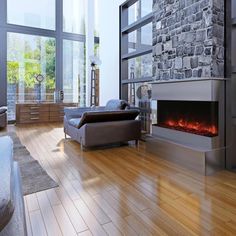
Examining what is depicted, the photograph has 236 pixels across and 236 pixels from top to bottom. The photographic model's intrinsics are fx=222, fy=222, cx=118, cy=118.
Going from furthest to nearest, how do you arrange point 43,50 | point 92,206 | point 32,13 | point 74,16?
point 74,16, point 43,50, point 32,13, point 92,206

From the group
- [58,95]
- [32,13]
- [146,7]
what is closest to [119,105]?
[146,7]

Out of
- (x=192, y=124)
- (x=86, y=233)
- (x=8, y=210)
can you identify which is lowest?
(x=86, y=233)

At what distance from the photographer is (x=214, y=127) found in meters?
2.94

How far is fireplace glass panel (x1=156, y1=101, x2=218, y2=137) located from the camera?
2.94m

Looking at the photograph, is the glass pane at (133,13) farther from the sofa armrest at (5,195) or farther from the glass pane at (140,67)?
the sofa armrest at (5,195)

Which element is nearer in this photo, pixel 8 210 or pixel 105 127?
pixel 8 210

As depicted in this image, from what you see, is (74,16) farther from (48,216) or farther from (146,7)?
(48,216)

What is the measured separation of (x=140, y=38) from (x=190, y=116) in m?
2.57

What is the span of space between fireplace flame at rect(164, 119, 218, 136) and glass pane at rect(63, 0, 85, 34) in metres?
5.90

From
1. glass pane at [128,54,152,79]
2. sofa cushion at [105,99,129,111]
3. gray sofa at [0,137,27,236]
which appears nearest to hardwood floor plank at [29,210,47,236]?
gray sofa at [0,137,27,236]

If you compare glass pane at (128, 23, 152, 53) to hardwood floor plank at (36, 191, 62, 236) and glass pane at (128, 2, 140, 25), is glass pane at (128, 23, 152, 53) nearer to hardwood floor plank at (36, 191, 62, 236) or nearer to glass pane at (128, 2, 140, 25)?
glass pane at (128, 2, 140, 25)

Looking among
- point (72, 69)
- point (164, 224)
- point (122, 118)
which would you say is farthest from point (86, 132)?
point (72, 69)

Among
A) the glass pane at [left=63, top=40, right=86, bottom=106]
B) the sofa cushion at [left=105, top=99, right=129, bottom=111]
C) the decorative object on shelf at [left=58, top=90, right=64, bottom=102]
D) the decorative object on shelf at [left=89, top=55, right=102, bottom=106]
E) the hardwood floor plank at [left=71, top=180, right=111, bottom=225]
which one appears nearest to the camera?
the hardwood floor plank at [left=71, top=180, right=111, bottom=225]

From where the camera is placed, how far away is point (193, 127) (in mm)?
3283
